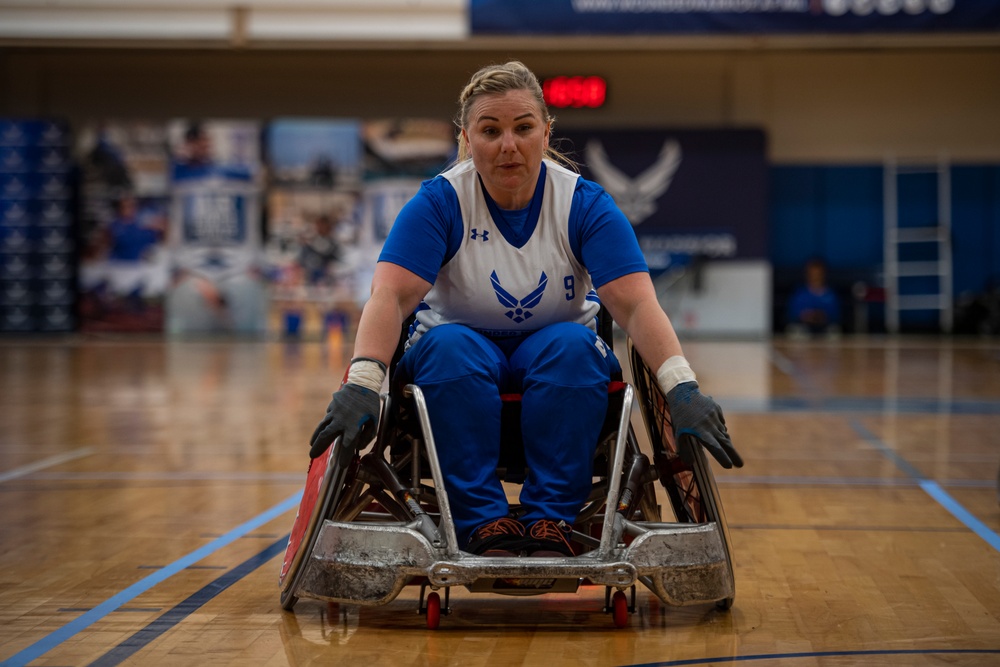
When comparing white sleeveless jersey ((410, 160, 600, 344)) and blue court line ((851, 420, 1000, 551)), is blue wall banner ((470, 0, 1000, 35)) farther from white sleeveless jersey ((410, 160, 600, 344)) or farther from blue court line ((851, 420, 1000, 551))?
white sleeveless jersey ((410, 160, 600, 344))

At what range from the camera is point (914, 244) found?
1641 cm

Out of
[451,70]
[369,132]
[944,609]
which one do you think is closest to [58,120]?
[369,132]

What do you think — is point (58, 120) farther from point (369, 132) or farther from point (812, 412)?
point (812, 412)

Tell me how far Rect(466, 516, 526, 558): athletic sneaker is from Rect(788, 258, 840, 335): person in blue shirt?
1369 centimetres

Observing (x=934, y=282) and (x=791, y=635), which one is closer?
(x=791, y=635)

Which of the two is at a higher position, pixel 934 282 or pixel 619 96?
pixel 619 96

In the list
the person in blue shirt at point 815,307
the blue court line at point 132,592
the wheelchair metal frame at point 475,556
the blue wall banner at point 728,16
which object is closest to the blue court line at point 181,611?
the blue court line at point 132,592

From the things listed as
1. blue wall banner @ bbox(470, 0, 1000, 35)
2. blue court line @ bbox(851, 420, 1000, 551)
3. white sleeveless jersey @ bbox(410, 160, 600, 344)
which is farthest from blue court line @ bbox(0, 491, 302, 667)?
blue wall banner @ bbox(470, 0, 1000, 35)

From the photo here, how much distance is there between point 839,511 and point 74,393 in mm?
5882

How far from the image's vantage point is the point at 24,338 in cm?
1551

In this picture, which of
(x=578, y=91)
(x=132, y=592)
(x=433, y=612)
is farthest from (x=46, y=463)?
(x=578, y=91)

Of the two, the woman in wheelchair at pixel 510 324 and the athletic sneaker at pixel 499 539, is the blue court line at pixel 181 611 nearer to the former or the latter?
the woman in wheelchair at pixel 510 324

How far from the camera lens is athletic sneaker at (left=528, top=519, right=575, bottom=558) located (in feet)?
8.43

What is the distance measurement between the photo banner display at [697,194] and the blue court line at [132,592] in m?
11.9
